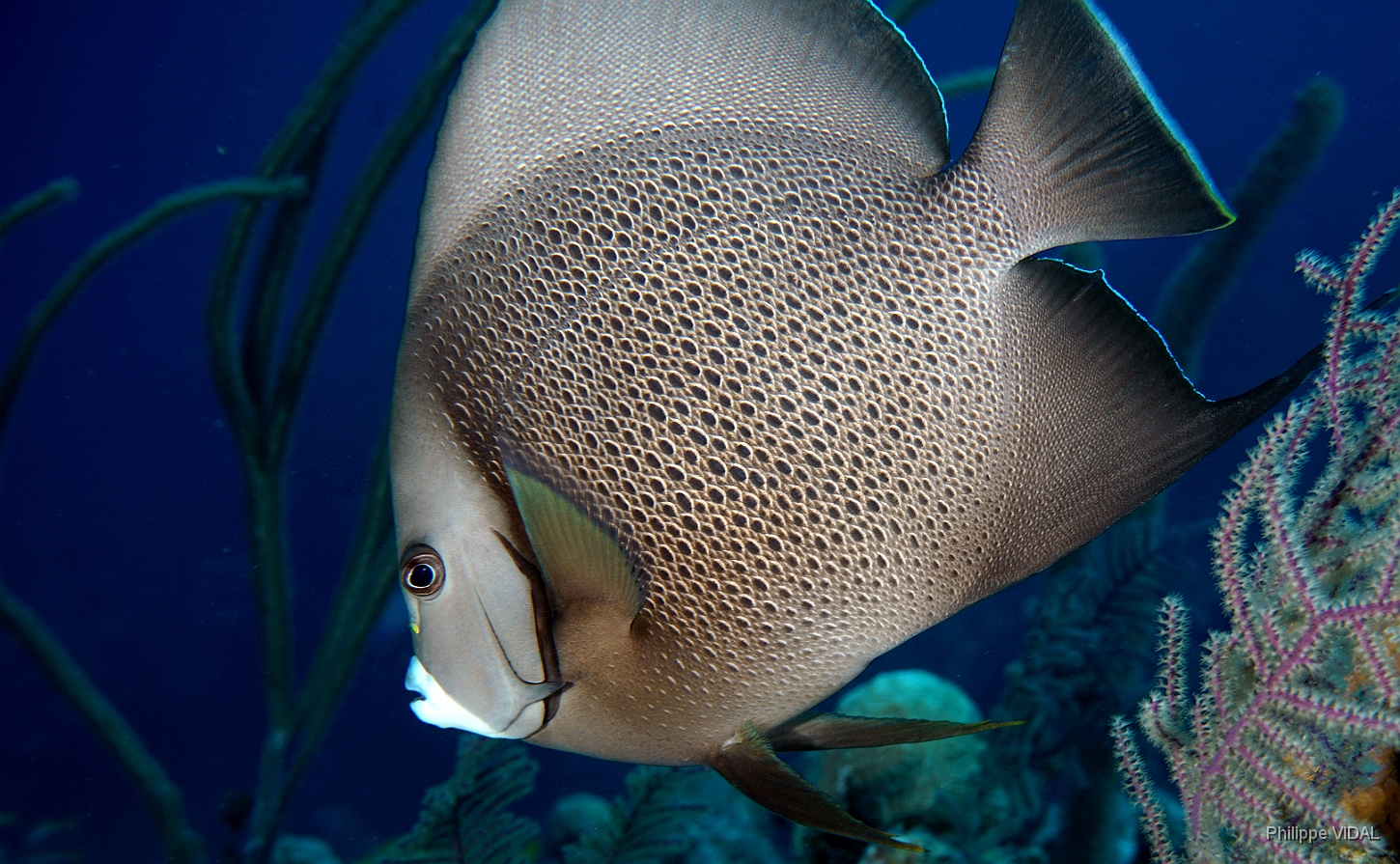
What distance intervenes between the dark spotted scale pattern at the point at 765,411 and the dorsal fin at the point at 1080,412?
3 centimetres

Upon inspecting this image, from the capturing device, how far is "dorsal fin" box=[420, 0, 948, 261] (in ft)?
3.23

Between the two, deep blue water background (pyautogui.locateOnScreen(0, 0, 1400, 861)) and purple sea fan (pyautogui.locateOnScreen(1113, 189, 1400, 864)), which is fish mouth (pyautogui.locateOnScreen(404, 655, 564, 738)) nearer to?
purple sea fan (pyautogui.locateOnScreen(1113, 189, 1400, 864))

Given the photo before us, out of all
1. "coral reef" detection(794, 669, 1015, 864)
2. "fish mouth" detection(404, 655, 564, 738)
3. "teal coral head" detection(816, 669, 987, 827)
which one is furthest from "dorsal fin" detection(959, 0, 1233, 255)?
"teal coral head" detection(816, 669, 987, 827)

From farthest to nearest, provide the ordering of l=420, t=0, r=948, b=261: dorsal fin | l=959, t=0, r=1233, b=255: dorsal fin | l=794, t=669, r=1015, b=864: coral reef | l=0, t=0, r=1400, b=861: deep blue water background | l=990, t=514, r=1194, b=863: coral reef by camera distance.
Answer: l=0, t=0, r=1400, b=861: deep blue water background, l=990, t=514, r=1194, b=863: coral reef, l=794, t=669, r=1015, b=864: coral reef, l=420, t=0, r=948, b=261: dorsal fin, l=959, t=0, r=1233, b=255: dorsal fin

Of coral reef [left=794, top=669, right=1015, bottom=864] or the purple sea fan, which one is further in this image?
coral reef [left=794, top=669, right=1015, bottom=864]

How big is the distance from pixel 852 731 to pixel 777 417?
1.56 ft

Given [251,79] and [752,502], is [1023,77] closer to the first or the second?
[752,502]

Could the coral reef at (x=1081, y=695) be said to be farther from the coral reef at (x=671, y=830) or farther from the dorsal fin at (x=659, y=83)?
the dorsal fin at (x=659, y=83)

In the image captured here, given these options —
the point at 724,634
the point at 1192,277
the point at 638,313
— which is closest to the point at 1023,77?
the point at 638,313

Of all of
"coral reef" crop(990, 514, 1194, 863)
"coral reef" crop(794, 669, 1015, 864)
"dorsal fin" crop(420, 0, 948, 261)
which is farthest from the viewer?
"coral reef" crop(990, 514, 1194, 863)

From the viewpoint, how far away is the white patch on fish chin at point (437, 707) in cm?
88

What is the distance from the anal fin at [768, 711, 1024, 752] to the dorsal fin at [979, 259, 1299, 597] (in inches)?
7.6

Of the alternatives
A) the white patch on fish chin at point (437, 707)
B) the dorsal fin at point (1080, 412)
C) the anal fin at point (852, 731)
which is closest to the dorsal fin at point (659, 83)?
the dorsal fin at point (1080, 412)

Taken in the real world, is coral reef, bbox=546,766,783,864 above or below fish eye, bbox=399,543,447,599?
below
